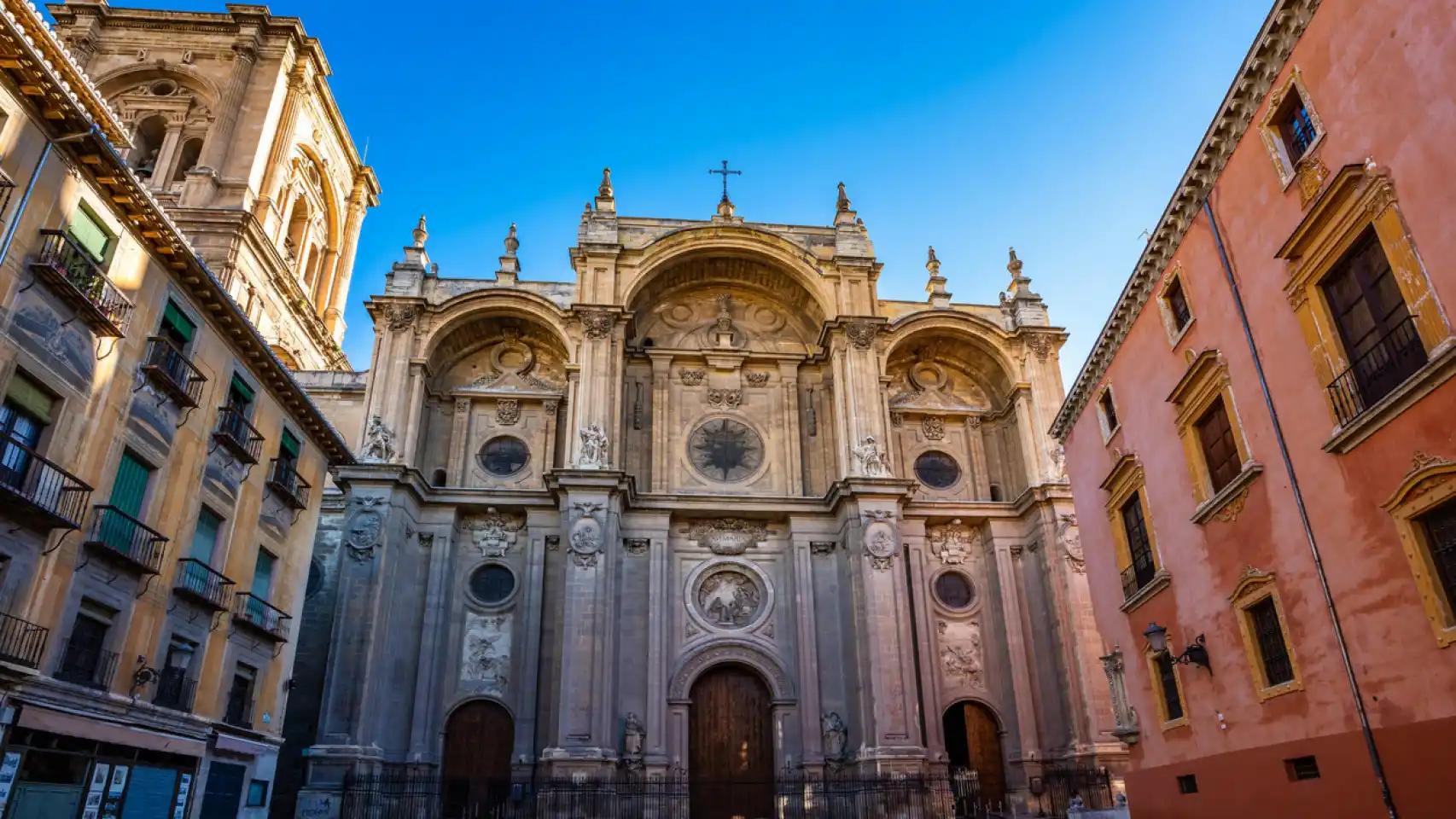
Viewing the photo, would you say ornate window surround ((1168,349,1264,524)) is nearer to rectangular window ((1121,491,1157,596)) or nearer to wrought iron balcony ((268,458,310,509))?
rectangular window ((1121,491,1157,596))

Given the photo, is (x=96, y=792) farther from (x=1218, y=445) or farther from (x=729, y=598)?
(x=1218, y=445)

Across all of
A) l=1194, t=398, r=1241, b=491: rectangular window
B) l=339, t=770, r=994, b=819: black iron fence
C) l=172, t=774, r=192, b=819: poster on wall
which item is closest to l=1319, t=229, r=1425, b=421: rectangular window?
l=1194, t=398, r=1241, b=491: rectangular window

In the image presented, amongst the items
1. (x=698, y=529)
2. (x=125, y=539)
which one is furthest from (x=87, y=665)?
(x=698, y=529)

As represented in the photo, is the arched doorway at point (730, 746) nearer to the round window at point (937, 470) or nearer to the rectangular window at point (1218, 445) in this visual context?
the round window at point (937, 470)

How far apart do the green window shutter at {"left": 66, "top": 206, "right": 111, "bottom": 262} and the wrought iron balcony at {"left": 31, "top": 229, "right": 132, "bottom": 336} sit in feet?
0.54

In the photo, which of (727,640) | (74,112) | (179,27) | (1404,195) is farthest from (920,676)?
(179,27)

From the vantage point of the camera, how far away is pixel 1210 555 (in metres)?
15.0

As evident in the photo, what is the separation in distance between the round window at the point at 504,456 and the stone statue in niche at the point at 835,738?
1200 centimetres

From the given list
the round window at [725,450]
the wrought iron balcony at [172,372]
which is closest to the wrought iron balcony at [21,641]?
the wrought iron balcony at [172,372]

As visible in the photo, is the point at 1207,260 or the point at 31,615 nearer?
the point at 31,615

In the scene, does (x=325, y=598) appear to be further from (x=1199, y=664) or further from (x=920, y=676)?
(x=1199, y=664)

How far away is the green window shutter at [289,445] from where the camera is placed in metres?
20.4

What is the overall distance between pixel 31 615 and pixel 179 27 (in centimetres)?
3630

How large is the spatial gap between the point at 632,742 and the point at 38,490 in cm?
1576
